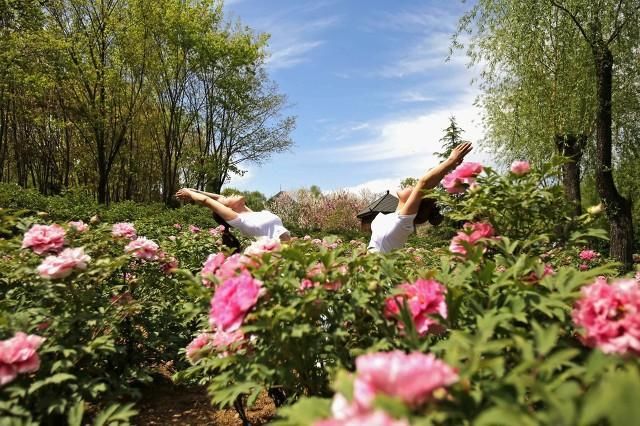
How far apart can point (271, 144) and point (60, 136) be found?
1120cm

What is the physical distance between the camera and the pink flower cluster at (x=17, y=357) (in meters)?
1.74

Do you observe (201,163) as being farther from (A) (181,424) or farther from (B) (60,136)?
(A) (181,424)

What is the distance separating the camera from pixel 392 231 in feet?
10.7

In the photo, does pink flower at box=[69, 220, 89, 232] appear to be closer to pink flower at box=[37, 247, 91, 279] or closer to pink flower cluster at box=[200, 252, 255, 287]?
pink flower at box=[37, 247, 91, 279]

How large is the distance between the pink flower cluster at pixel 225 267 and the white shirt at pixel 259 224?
2028 mm

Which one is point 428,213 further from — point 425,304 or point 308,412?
point 308,412

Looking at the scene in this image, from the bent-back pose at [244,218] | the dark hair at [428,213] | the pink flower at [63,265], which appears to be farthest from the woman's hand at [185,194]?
the dark hair at [428,213]

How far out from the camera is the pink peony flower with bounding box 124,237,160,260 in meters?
3.06

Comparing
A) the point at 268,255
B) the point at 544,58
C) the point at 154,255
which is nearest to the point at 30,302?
the point at 154,255

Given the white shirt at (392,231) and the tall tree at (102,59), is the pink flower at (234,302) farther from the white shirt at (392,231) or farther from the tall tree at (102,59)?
the tall tree at (102,59)

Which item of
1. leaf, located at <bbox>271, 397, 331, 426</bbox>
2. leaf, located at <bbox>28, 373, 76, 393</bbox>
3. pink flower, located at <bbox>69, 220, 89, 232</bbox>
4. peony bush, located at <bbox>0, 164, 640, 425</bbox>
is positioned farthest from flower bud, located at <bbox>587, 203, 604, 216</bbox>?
pink flower, located at <bbox>69, 220, 89, 232</bbox>

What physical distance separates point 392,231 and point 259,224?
4.62ft

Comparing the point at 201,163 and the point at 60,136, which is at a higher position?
the point at 60,136

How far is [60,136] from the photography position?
2438 centimetres
